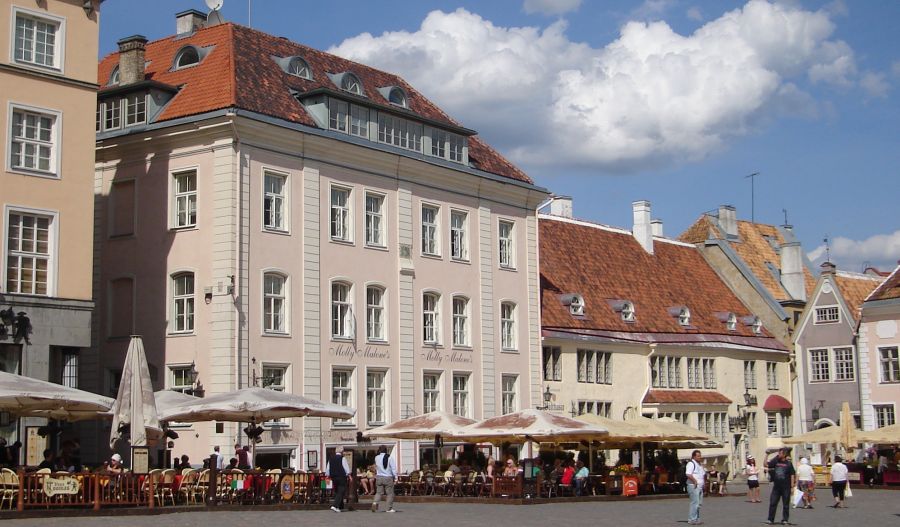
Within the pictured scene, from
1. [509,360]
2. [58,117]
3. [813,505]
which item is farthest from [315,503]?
[509,360]

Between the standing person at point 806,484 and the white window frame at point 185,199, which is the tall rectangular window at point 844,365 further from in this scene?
the white window frame at point 185,199

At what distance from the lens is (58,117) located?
34.0m

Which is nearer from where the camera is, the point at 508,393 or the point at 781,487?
the point at 781,487

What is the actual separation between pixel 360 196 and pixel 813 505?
54.8 feet

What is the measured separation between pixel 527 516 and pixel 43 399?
402 inches

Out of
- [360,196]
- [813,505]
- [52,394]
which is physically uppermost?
[360,196]

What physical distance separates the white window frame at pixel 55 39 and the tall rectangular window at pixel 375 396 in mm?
13979

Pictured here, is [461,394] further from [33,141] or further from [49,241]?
[33,141]

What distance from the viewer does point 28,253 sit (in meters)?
33.2

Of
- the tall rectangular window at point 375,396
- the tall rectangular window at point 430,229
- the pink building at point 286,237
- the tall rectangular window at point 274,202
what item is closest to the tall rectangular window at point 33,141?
the pink building at point 286,237

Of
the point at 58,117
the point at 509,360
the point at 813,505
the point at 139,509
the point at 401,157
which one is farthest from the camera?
the point at 509,360

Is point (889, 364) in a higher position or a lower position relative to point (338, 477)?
higher

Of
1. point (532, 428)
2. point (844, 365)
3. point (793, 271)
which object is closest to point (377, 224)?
point (532, 428)

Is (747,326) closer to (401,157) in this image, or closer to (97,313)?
(401,157)
